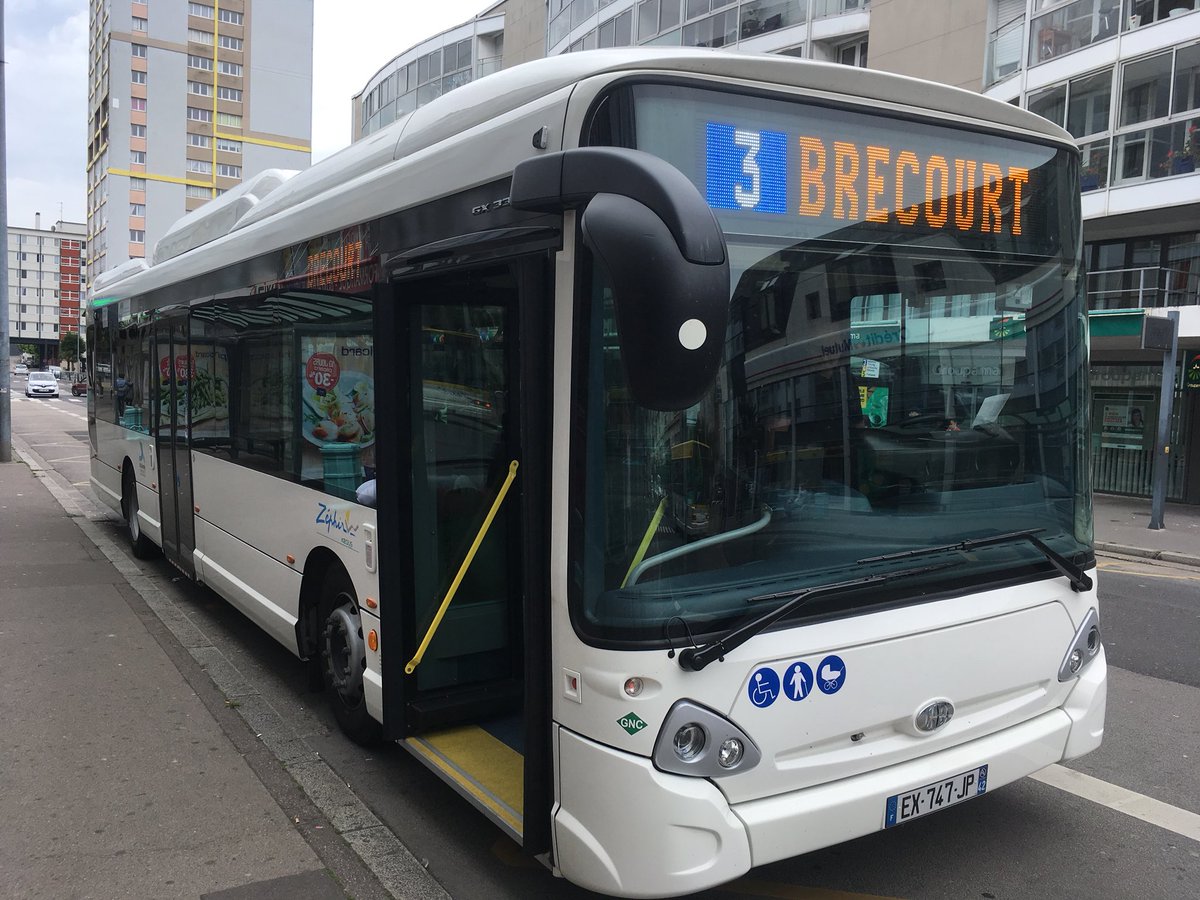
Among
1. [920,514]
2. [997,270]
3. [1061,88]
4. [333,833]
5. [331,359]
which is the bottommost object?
[333,833]

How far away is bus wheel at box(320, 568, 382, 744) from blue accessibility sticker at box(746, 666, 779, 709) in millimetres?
2309

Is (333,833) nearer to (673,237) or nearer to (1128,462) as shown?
(673,237)

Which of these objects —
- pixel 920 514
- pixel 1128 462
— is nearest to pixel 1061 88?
pixel 1128 462

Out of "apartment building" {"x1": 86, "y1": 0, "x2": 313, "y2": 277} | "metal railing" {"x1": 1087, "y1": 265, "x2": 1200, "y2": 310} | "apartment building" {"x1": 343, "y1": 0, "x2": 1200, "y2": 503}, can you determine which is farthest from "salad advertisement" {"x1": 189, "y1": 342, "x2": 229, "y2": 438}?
"apartment building" {"x1": 86, "y1": 0, "x2": 313, "y2": 277}

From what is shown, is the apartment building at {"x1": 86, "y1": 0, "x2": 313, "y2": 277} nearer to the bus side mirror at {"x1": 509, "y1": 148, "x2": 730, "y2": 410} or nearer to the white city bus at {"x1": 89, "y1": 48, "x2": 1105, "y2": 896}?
the white city bus at {"x1": 89, "y1": 48, "x2": 1105, "y2": 896}

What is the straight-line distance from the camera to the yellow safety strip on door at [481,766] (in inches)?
136

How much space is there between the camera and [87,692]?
18.7ft

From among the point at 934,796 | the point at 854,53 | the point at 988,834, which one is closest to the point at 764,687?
the point at 934,796

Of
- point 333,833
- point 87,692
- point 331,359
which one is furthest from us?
point 87,692

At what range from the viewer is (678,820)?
2.80 metres

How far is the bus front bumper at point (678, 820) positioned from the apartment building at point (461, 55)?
38.9 meters

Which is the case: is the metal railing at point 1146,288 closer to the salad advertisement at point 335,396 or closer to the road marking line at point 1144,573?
the road marking line at point 1144,573

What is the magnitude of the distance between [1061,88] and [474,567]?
1896 centimetres

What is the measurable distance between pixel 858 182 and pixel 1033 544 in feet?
4.79
